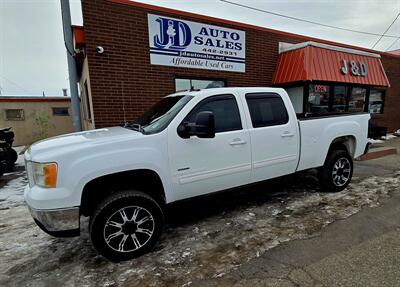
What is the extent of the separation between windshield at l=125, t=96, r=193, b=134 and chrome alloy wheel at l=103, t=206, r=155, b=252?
1.00 metres

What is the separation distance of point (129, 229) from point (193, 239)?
35.3 inches

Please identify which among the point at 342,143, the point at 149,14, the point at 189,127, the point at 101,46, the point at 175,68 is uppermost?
the point at 149,14

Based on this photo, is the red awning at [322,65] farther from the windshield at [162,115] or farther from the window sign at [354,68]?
the windshield at [162,115]

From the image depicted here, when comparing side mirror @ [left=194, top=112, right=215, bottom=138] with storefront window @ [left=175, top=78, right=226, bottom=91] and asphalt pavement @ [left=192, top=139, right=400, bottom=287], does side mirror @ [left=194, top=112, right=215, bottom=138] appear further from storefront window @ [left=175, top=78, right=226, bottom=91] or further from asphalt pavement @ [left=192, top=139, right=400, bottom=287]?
storefront window @ [left=175, top=78, right=226, bottom=91]

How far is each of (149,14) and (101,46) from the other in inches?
61.2

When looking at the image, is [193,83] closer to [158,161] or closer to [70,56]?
[70,56]

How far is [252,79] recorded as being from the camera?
8.88m

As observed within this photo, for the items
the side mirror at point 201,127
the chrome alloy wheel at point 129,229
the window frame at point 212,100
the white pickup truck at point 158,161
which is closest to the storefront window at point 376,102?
the white pickup truck at point 158,161

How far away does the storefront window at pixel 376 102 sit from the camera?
1346 cm

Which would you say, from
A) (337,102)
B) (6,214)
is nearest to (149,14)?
(6,214)

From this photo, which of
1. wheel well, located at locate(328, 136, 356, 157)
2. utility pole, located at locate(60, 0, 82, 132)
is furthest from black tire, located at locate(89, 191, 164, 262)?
utility pole, located at locate(60, 0, 82, 132)

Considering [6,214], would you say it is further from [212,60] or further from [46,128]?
[46,128]

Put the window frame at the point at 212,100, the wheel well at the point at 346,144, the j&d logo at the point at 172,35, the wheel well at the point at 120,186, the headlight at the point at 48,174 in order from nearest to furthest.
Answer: the headlight at the point at 48,174
the wheel well at the point at 120,186
the window frame at the point at 212,100
the wheel well at the point at 346,144
the j&d logo at the point at 172,35

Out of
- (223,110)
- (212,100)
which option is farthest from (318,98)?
(212,100)
